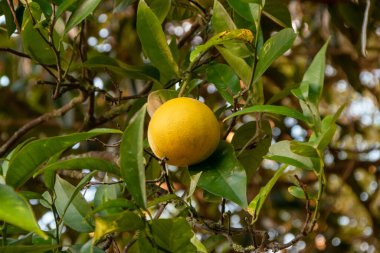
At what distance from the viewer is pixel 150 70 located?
3.05 ft

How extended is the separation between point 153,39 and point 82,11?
9 centimetres

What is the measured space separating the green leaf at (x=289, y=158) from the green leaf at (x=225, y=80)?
12cm

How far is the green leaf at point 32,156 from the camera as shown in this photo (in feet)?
2.08

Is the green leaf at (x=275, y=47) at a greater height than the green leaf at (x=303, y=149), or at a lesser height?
greater

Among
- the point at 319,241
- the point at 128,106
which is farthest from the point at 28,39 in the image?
the point at 319,241

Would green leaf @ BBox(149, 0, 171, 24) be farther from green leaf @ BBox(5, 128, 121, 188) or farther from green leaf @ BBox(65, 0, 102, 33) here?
green leaf @ BBox(5, 128, 121, 188)

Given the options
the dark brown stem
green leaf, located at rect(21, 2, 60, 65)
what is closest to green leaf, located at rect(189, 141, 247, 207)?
green leaf, located at rect(21, 2, 60, 65)

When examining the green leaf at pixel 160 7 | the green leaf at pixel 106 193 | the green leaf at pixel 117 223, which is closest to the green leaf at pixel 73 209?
the green leaf at pixel 106 193

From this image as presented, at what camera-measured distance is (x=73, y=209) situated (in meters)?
0.75

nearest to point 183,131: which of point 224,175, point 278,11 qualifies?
point 224,175

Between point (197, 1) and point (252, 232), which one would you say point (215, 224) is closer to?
point (252, 232)

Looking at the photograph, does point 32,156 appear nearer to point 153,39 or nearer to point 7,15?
point 153,39

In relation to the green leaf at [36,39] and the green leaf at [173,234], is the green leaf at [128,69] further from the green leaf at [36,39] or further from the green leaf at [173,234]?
the green leaf at [173,234]

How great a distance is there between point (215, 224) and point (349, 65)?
3.22 feet
